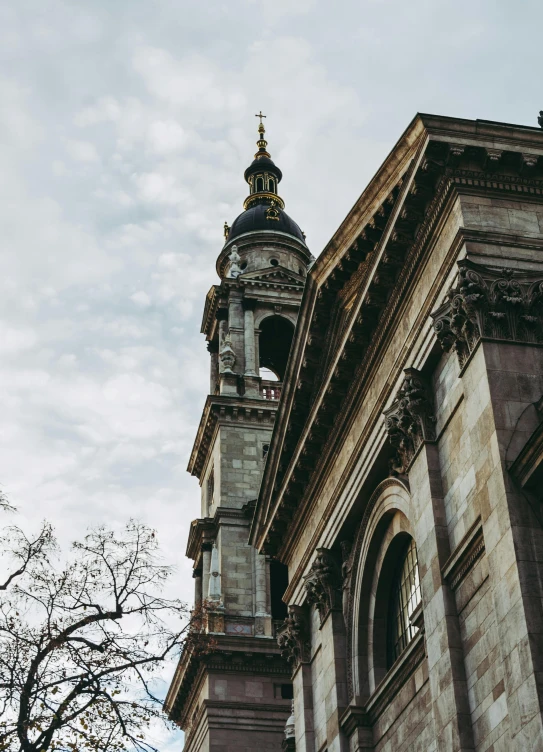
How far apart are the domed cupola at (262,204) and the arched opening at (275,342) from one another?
648cm

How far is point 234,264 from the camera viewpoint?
197 ft

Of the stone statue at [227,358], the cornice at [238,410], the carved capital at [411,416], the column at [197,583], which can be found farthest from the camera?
the stone statue at [227,358]

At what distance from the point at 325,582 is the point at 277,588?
1895 cm

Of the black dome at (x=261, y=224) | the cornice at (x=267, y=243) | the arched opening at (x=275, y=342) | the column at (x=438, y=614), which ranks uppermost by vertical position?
the black dome at (x=261, y=224)

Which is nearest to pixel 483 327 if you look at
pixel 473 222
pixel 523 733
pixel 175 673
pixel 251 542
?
pixel 473 222

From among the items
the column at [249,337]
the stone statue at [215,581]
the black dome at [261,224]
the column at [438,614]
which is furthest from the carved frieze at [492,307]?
the black dome at [261,224]

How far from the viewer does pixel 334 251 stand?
97.0 ft

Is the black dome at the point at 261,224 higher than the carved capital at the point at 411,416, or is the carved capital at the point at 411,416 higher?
the black dome at the point at 261,224

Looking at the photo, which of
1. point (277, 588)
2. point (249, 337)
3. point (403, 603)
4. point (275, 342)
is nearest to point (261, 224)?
point (275, 342)

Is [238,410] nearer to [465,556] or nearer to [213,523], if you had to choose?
[213,523]

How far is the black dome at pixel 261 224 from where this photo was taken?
208 ft

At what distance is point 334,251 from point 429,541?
10.1 meters

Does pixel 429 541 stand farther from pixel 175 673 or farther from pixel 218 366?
pixel 218 366

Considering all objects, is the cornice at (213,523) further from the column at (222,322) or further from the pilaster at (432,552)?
the pilaster at (432,552)
